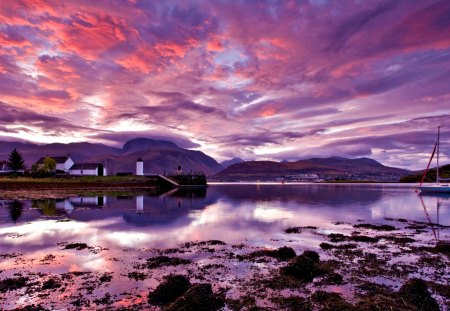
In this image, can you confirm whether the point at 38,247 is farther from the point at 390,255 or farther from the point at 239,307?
the point at 390,255

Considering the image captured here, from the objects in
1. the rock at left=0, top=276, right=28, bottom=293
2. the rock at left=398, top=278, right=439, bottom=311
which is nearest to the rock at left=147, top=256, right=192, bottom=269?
the rock at left=0, top=276, right=28, bottom=293

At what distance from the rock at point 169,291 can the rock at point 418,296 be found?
895cm

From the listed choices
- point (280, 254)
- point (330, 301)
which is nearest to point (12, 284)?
point (330, 301)

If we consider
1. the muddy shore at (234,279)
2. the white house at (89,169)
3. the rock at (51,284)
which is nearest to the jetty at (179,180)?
the white house at (89,169)

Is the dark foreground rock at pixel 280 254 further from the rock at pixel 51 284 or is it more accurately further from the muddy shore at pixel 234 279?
the rock at pixel 51 284

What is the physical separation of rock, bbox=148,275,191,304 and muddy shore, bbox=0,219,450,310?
0.13ft

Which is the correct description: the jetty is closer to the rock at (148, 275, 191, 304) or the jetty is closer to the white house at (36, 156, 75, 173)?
the white house at (36, 156, 75, 173)

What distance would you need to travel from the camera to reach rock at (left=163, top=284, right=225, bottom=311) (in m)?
10.9

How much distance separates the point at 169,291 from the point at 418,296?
10.0 m

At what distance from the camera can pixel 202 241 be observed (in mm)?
24641

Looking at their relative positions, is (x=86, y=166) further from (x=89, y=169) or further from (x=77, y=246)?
(x=77, y=246)

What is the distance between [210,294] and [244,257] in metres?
7.67

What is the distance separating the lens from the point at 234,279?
15039 mm

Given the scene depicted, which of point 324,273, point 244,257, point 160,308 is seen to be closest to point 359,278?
point 324,273
